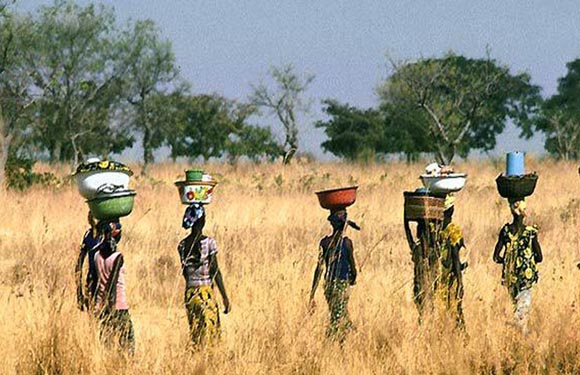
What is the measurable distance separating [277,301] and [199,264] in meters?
0.71

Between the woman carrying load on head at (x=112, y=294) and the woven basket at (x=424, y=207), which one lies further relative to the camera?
the woven basket at (x=424, y=207)

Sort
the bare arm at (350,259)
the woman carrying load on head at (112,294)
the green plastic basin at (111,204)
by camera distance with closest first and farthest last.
A: the woman carrying load on head at (112,294) < the green plastic basin at (111,204) < the bare arm at (350,259)

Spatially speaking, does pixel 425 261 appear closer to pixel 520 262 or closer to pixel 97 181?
pixel 520 262

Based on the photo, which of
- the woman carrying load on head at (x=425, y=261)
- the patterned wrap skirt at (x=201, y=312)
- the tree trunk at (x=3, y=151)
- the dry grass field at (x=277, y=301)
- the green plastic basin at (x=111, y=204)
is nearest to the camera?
the dry grass field at (x=277, y=301)

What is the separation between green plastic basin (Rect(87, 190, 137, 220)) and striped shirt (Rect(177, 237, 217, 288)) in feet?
1.97

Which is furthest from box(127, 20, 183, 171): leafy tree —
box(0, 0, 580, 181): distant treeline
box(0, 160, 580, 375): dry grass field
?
box(0, 160, 580, 375): dry grass field

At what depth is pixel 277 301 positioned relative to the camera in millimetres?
6984

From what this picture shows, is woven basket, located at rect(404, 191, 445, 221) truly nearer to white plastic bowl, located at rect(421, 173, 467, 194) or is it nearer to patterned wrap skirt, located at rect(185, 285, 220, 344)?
white plastic bowl, located at rect(421, 173, 467, 194)

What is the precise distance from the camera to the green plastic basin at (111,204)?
6.34 m

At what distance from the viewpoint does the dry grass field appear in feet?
19.8

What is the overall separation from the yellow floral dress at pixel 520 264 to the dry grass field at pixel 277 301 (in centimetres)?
26

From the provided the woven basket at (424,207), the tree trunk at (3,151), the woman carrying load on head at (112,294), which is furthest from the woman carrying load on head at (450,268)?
the tree trunk at (3,151)

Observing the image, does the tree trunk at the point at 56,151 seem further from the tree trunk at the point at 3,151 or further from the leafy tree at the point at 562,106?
the leafy tree at the point at 562,106

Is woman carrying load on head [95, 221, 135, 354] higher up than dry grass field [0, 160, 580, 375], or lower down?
higher up
